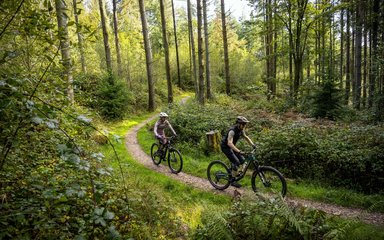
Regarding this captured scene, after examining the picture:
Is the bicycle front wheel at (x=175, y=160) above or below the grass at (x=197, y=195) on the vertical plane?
above

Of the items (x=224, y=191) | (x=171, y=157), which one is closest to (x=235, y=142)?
(x=224, y=191)

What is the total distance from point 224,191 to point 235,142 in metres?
1.67

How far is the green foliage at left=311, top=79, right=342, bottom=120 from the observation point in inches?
525

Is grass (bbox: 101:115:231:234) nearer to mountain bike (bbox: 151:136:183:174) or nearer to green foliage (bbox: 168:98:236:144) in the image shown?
mountain bike (bbox: 151:136:183:174)

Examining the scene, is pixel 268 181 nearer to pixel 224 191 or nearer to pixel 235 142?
pixel 235 142

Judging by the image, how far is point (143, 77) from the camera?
86.0 feet

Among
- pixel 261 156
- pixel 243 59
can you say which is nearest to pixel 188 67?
pixel 243 59

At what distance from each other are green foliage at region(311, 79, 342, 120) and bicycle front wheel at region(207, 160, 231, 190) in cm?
802

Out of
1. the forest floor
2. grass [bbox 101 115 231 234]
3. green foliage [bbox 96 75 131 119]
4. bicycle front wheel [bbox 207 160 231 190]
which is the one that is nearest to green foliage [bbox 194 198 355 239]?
the forest floor

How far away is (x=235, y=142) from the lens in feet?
24.3

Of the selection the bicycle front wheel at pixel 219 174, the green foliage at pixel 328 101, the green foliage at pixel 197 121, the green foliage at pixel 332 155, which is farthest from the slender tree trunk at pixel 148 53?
the bicycle front wheel at pixel 219 174

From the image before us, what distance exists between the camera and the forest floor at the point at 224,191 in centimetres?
587

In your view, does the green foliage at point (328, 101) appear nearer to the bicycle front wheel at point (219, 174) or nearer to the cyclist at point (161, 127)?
the bicycle front wheel at point (219, 174)

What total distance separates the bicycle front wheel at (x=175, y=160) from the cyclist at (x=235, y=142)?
2391 mm
